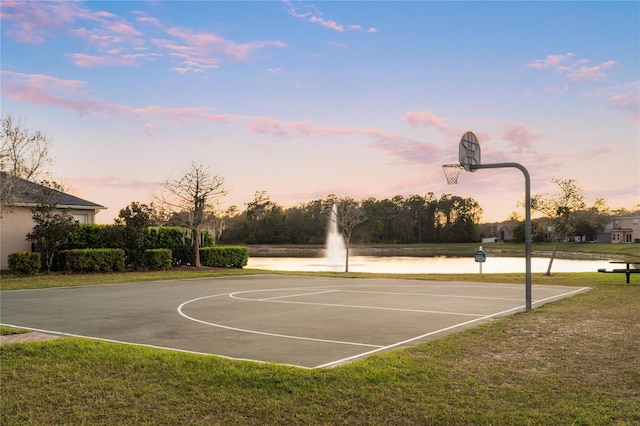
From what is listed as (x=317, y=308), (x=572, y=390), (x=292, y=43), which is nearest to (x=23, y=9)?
(x=292, y=43)

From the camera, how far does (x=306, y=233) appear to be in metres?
79.8

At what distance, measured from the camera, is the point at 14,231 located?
25.5 m

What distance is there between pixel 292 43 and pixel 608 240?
3118 inches

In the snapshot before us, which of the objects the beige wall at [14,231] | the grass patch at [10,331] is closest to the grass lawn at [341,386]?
the grass patch at [10,331]

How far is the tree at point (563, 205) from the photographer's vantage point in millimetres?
25016

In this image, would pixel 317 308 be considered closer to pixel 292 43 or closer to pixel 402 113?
pixel 292 43

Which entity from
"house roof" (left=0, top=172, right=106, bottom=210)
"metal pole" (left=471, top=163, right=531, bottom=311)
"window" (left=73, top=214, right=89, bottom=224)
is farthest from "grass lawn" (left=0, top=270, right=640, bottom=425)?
"window" (left=73, top=214, right=89, bottom=224)

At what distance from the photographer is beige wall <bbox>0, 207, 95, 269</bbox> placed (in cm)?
2509

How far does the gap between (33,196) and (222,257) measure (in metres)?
9.78

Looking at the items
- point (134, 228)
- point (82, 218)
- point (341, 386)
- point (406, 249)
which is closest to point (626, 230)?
point (406, 249)

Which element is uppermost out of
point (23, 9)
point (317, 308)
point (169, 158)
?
point (23, 9)

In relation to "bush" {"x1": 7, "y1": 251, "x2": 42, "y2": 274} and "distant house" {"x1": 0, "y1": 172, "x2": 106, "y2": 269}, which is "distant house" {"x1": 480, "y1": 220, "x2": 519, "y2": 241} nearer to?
"distant house" {"x1": 0, "y1": 172, "x2": 106, "y2": 269}

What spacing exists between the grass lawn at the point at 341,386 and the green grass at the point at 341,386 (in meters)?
0.01

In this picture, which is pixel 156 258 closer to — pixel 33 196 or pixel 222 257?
pixel 222 257
